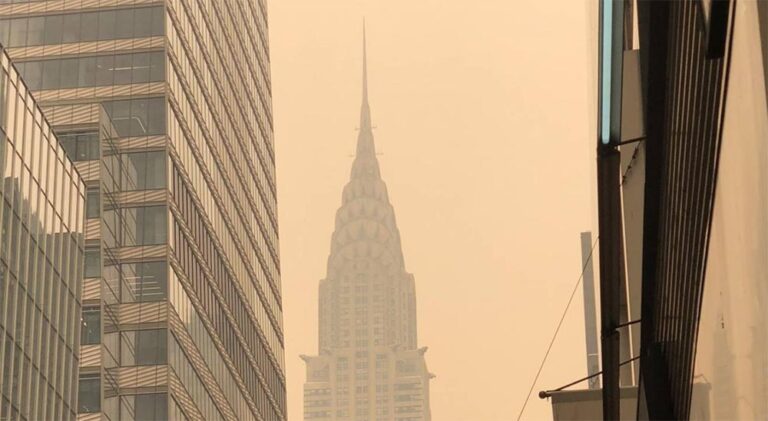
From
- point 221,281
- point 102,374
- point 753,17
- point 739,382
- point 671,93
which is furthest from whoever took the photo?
point 221,281

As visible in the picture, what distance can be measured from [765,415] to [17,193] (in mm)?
53213

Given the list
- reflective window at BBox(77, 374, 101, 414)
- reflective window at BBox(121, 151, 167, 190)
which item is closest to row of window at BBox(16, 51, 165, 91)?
reflective window at BBox(121, 151, 167, 190)

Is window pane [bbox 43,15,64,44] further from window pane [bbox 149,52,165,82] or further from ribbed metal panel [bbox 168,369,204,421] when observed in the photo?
ribbed metal panel [bbox 168,369,204,421]

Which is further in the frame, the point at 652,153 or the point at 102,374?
the point at 102,374

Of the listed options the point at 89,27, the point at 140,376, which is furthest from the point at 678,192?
the point at 89,27

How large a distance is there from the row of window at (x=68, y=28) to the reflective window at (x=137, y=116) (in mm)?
5370

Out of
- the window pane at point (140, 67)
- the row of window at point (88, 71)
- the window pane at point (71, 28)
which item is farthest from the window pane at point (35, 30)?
the window pane at point (140, 67)

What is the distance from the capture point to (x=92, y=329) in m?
94.4

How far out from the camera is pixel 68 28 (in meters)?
107

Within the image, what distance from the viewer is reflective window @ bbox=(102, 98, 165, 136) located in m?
100

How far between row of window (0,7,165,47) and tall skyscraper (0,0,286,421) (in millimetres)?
101

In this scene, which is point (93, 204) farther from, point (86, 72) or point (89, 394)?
point (89, 394)

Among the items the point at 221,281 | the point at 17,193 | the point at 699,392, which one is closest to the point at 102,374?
the point at 221,281

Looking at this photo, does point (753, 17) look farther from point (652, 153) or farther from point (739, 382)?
point (652, 153)
